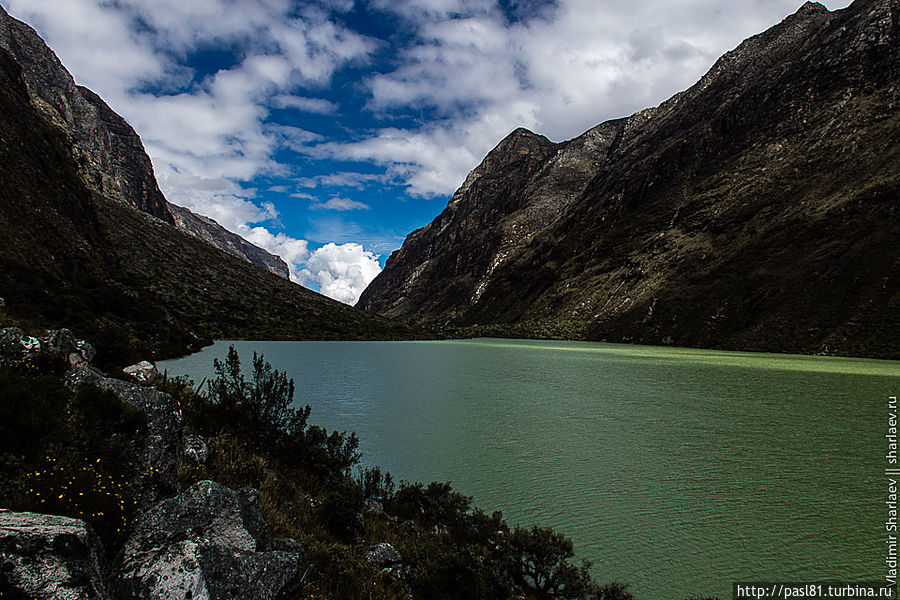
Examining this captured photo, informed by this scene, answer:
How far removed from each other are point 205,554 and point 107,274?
214ft

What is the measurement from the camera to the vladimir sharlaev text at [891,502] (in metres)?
9.53

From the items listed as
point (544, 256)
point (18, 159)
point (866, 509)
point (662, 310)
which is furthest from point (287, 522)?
point (544, 256)

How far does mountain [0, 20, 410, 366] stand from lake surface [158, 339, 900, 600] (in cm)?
1193

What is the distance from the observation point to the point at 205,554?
5.11 m

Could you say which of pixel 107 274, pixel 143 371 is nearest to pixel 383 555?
pixel 143 371

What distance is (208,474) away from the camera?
26.8 ft

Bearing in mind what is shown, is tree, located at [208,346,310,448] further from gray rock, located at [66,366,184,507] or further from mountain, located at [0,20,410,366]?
gray rock, located at [66,366,184,507]

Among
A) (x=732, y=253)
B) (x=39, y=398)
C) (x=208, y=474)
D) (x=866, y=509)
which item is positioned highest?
(x=732, y=253)

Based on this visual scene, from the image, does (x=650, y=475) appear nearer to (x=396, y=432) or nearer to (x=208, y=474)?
(x=396, y=432)

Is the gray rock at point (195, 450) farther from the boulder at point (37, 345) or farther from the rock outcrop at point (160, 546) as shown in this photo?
the boulder at point (37, 345)

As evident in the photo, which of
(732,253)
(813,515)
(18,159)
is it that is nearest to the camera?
(813,515)

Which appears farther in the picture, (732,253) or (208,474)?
(732,253)

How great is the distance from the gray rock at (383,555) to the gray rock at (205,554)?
2557 mm

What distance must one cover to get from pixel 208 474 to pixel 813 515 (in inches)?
634
